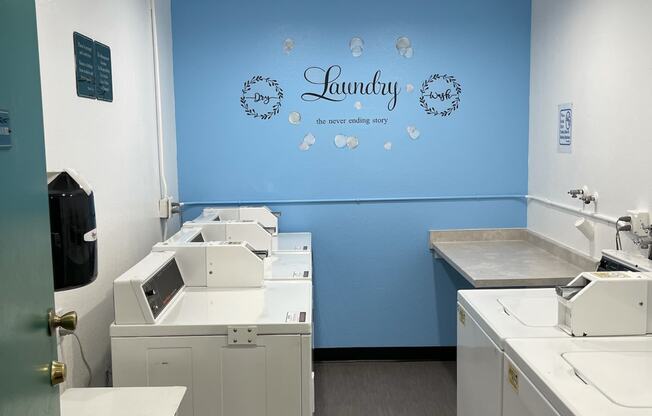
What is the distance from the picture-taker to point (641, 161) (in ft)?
8.91

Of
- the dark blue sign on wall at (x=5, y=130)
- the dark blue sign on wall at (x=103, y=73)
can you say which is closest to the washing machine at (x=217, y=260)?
the dark blue sign on wall at (x=103, y=73)

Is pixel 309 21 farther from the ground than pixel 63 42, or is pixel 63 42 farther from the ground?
pixel 309 21

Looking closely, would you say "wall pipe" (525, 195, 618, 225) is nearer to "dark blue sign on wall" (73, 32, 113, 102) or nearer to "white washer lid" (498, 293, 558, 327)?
"white washer lid" (498, 293, 558, 327)

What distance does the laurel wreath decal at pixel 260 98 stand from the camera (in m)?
4.00

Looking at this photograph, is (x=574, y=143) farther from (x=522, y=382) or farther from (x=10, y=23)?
(x=10, y=23)

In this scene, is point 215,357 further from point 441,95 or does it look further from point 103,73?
point 441,95

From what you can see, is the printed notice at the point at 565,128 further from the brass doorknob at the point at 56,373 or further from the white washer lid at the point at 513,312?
the brass doorknob at the point at 56,373

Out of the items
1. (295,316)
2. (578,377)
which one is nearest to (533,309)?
(578,377)

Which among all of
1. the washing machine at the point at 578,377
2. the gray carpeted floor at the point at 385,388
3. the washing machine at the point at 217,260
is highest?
the washing machine at the point at 217,260

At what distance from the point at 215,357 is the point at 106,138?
112cm

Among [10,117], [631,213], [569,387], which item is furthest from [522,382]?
[10,117]

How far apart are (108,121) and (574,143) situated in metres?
2.40

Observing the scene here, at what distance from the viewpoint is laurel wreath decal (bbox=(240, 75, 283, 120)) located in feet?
13.1

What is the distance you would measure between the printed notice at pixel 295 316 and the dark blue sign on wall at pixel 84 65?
118 centimetres
